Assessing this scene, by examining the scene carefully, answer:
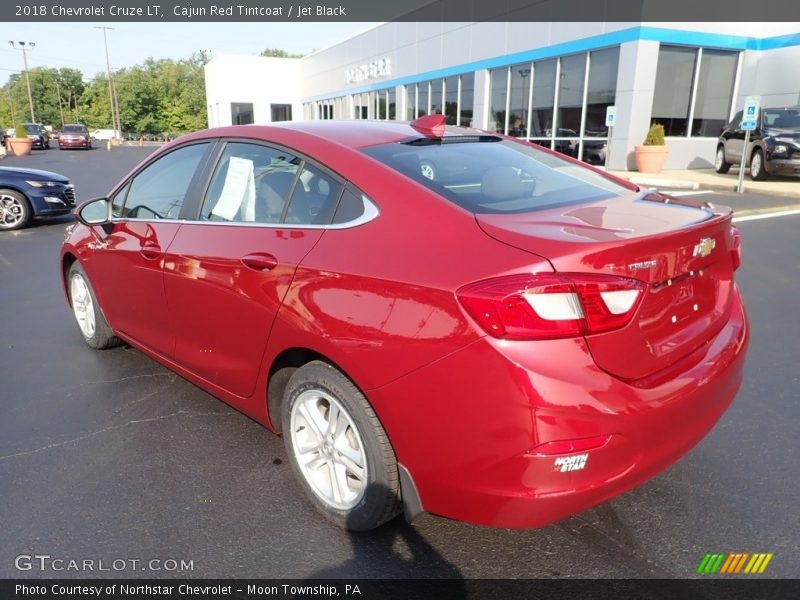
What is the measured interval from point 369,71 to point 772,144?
2378cm

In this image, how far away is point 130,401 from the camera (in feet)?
12.3

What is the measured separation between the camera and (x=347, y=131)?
297 centimetres

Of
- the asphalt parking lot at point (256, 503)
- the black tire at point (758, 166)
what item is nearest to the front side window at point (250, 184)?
the asphalt parking lot at point (256, 503)

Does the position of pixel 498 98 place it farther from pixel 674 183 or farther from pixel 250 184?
pixel 250 184

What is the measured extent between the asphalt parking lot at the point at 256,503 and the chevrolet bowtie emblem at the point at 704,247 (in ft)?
3.74

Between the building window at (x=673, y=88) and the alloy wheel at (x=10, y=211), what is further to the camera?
the building window at (x=673, y=88)

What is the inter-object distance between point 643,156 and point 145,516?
57.4ft

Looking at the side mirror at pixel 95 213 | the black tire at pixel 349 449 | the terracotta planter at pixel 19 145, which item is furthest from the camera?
the terracotta planter at pixel 19 145

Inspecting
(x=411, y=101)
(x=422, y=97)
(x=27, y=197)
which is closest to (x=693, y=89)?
(x=422, y=97)

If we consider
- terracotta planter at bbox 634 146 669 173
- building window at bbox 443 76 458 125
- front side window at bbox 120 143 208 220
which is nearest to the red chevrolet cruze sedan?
front side window at bbox 120 143 208 220

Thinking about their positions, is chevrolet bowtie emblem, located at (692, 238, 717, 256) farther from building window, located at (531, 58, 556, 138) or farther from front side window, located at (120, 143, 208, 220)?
building window, located at (531, 58, 556, 138)

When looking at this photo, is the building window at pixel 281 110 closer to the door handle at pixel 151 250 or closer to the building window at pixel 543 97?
the building window at pixel 543 97

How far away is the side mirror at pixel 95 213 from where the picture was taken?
12.9 ft

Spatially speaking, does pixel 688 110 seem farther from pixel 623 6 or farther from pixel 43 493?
pixel 43 493
